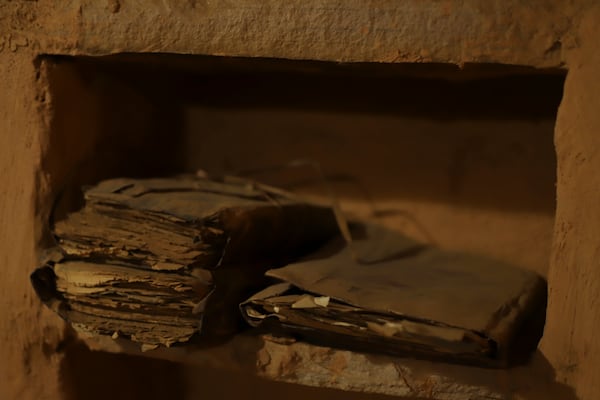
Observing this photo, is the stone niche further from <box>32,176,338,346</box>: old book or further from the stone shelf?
the stone shelf

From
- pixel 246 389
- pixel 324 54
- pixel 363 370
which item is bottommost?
pixel 246 389

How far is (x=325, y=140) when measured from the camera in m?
1.16

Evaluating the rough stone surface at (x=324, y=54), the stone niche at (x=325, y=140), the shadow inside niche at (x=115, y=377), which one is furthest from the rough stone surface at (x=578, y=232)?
the shadow inside niche at (x=115, y=377)

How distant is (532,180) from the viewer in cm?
102

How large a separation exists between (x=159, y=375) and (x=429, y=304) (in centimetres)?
66

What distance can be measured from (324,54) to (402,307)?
302 mm

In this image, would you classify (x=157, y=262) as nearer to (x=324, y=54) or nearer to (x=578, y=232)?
(x=324, y=54)

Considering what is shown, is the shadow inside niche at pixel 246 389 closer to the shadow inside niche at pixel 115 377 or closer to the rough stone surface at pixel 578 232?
the shadow inside niche at pixel 115 377

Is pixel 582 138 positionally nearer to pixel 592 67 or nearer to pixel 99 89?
pixel 592 67

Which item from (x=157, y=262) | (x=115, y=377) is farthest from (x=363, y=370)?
(x=115, y=377)

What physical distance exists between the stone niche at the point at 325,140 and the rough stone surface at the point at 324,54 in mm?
39

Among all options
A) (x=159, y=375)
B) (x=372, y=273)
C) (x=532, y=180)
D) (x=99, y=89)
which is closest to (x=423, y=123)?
(x=532, y=180)

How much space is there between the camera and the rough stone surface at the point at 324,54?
2.26 ft

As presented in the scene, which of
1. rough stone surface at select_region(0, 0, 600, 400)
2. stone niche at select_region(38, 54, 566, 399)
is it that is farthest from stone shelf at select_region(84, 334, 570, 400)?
stone niche at select_region(38, 54, 566, 399)
